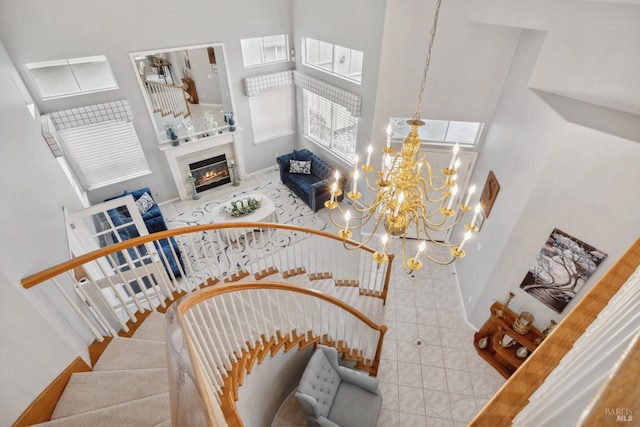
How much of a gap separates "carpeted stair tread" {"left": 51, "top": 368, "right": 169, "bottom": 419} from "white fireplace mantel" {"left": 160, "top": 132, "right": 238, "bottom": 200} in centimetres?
525

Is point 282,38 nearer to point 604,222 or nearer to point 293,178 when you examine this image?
point 293,178

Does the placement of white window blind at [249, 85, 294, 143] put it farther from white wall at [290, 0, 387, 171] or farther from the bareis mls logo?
the bareis mls logo

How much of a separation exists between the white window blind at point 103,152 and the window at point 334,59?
408 cm

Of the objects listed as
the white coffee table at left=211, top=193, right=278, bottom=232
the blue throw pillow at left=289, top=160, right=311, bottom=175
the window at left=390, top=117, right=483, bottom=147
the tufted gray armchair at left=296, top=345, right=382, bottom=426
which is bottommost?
the tufted gray armchair at left=296, top=345, right=382, bottom=426

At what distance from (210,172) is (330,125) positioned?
3241 millimetres

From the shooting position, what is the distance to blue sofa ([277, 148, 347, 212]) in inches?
273

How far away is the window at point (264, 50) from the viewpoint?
22.5 feet

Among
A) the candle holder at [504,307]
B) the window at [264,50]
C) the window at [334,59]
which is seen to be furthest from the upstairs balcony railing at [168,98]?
the candle holder at [504,307]

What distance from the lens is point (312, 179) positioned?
7488 mm

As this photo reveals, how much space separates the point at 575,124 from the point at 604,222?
952 mm

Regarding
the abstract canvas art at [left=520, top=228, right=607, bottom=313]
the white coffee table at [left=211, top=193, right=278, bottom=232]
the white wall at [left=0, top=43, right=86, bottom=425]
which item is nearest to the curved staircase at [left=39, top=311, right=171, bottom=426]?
the white wall at [left=0, top=43, right=86, bottom=425]

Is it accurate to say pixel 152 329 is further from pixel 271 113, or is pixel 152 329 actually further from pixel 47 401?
pixel 271 113

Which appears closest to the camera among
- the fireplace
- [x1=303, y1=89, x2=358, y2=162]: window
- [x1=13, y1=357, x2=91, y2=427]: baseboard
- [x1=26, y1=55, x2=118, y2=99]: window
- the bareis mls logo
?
the bareis mls logo

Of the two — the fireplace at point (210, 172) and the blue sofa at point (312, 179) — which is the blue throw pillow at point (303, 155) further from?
the fireplace at point (210, 172)
